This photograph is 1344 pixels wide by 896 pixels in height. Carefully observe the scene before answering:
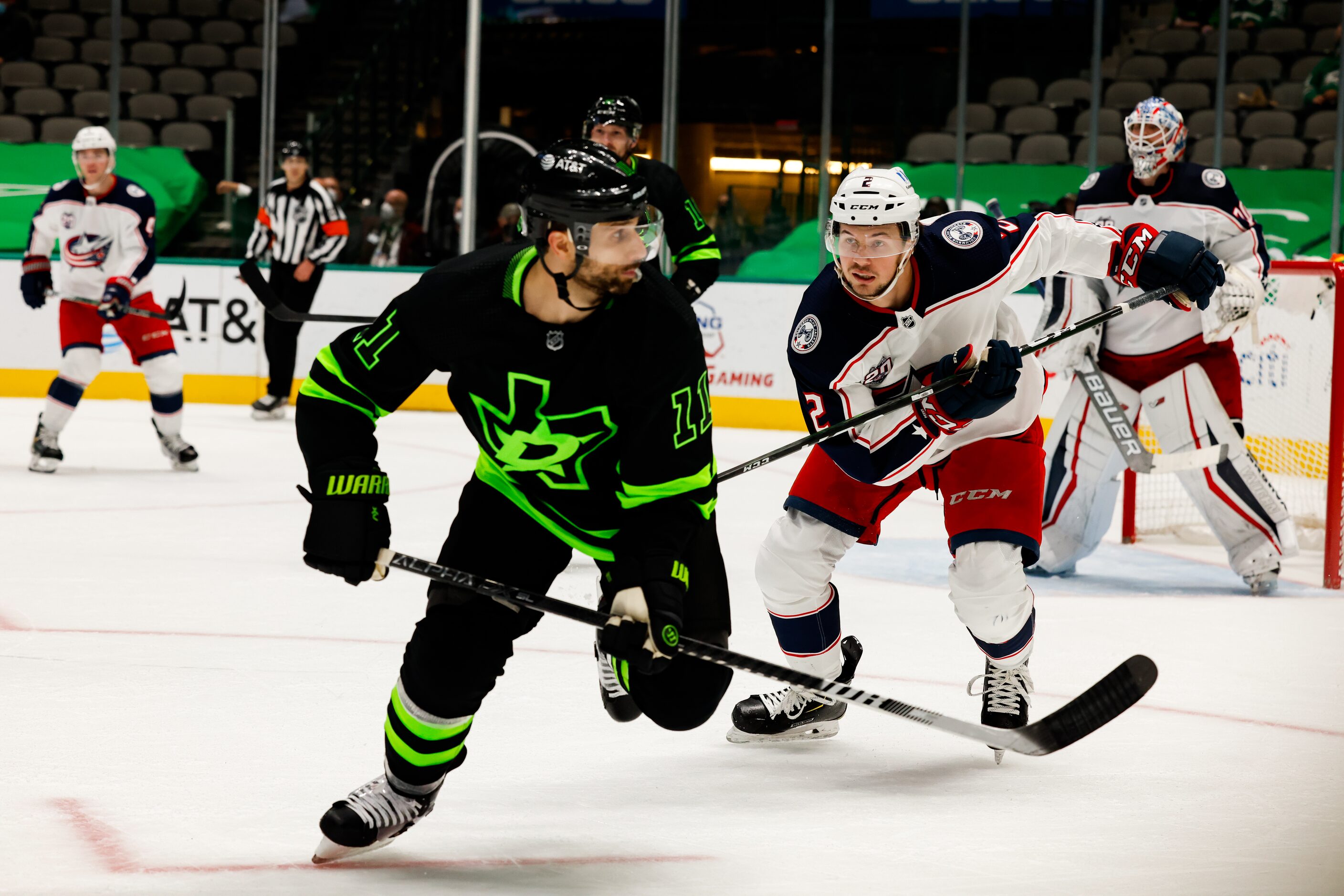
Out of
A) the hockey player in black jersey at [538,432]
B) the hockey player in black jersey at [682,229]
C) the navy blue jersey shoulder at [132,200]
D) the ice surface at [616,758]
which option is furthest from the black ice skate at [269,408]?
the hockey player in black jersey at [538,432]

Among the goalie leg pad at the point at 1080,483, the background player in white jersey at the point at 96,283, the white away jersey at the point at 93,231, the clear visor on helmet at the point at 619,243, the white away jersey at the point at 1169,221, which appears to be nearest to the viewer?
the clear visor on helmet at the point at 619,243

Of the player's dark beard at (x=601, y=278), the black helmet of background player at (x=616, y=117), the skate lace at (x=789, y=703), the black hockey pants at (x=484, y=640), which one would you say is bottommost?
the skate lace at (x=789, y=703)

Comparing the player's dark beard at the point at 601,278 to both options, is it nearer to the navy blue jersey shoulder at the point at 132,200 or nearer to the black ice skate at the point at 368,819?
the black ice skate at the point at 368,819

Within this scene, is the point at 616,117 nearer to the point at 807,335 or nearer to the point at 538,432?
the point at 807,335

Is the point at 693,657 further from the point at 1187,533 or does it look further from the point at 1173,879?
the point at 1187,533

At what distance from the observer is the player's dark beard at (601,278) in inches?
72.7

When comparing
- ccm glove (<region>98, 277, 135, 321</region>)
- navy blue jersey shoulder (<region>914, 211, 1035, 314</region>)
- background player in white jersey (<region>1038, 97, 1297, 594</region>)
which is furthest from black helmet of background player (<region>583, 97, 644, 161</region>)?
ccm glove (<region>98, 277, 135, 321</region>)

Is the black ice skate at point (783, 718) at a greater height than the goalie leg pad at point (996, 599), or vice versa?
the goalie leg pad at point (996, 599)

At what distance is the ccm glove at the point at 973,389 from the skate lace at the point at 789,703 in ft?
1.70

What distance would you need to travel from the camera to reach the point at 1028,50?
971 centimetres

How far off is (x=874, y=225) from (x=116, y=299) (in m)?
3.99

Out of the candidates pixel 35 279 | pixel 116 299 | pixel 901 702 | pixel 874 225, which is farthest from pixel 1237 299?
pixel 35 279

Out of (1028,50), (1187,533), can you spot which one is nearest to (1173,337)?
(1187,533)

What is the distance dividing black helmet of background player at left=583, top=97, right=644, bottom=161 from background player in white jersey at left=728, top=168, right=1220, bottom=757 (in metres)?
1.43
